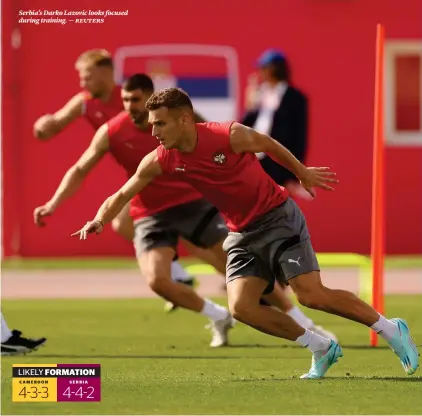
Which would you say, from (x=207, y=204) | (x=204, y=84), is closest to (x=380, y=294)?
(x=207, y=204)

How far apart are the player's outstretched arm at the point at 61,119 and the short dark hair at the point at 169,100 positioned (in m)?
3.02

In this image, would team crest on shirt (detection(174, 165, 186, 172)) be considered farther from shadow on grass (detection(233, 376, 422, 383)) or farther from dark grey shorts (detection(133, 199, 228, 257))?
dark grey shorts (detection(133, 199, 228, 257))

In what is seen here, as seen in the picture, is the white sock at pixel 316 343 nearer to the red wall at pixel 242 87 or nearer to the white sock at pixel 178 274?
the white sock at pixel 178 274

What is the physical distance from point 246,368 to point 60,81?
10671mm

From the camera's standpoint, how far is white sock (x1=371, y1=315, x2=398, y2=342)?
9258mm

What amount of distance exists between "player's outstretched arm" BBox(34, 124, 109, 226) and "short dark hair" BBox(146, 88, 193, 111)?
5.83 feet

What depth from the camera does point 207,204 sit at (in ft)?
38.1

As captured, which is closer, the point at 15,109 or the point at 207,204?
the point at 207,204

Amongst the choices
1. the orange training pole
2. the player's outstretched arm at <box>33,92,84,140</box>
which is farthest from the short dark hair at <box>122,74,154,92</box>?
the orange training pole

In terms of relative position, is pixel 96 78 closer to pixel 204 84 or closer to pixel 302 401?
pixel 302 401

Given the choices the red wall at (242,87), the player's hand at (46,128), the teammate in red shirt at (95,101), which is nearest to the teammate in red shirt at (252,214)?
the teammate in red shirt at (95,101)

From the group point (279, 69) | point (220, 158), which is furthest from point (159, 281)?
point (279, 69)

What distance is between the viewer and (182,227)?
11.5m

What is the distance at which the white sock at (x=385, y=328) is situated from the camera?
9.26 metres
